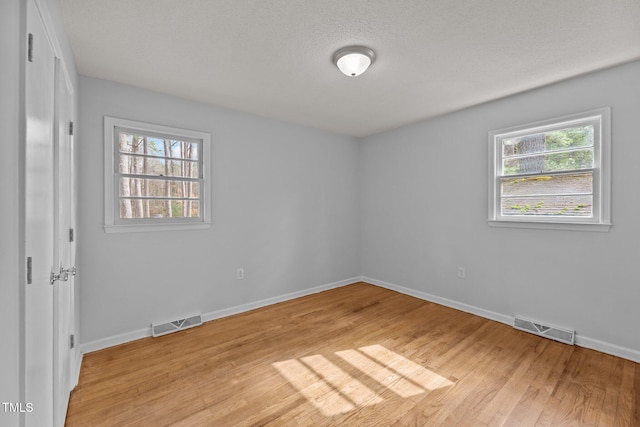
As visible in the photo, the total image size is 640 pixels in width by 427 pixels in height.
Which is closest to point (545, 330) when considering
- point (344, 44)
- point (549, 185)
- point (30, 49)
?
point (549, 185)

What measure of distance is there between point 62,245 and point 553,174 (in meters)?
4.12

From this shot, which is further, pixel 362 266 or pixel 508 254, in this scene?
pixel 362 266

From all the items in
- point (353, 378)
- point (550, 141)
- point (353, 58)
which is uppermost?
point (353, 58)

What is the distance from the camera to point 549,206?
2.94 meters

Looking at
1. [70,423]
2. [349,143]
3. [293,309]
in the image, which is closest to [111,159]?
[70,423]

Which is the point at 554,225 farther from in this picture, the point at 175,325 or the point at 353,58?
the point at 175,325

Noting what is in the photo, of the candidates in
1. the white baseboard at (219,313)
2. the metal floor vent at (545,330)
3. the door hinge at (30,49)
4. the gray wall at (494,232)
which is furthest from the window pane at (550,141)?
the door hinge at (30,49)

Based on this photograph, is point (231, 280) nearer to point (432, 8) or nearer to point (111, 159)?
point (111, 159)

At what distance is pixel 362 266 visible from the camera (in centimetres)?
498

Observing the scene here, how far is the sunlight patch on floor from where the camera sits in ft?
6.43

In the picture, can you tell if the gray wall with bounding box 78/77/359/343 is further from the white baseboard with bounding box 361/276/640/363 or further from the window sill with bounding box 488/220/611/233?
the window sill with bounding box 488/220/611/233

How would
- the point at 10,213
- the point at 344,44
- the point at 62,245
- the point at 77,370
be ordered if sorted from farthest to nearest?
Result: the point at 77,370 < the point at 344,44 < the point at 62,245 < the point at 10,213

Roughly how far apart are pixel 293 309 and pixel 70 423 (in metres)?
2.25

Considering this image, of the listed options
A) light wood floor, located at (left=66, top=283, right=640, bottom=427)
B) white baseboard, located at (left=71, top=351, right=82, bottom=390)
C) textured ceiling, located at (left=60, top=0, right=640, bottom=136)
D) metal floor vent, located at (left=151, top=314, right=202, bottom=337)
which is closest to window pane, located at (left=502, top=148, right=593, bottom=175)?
textured ceiling, located at (left=60, top=0, right=640, bottom=136)
